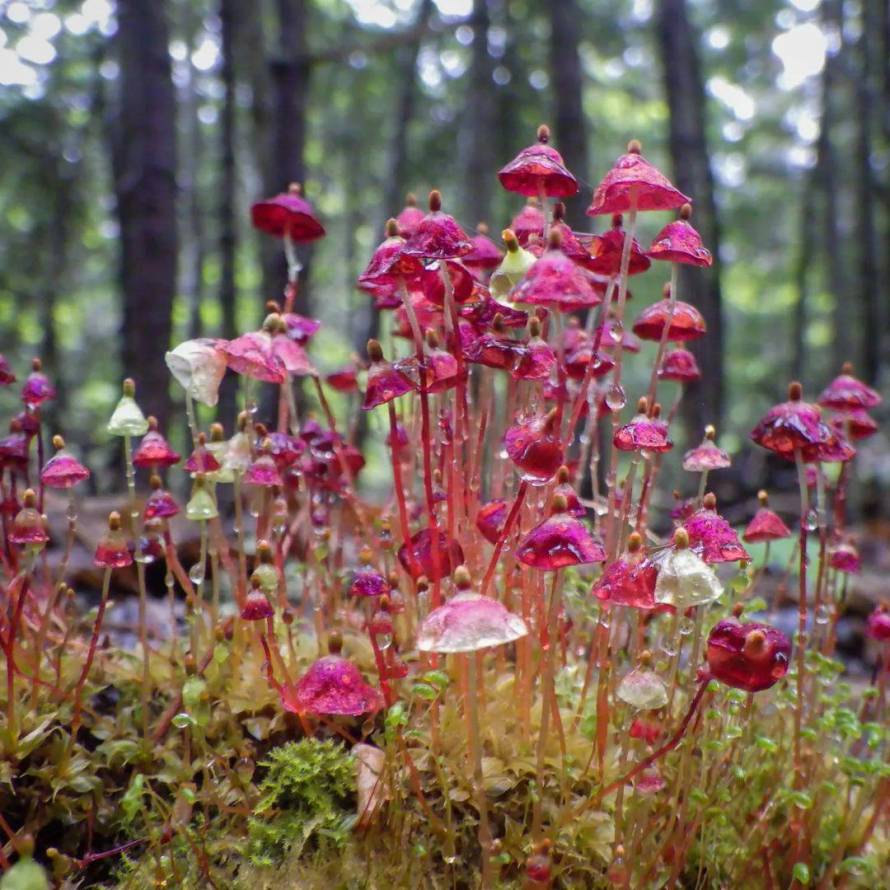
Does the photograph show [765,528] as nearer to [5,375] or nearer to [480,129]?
[5,375]

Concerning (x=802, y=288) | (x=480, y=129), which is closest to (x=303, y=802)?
(x=480, y=129)

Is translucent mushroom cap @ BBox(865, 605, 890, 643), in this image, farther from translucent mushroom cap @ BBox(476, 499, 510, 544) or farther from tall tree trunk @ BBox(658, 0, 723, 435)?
tall tree trunk @ BBox(658, 0, 723, 435)

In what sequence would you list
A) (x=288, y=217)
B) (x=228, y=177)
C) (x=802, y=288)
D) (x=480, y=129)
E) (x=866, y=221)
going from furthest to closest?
(x=802, y=288) → (x=866, y=221) → (x=480, y=129) → (x=228, y=177) → (x=288, y=217)

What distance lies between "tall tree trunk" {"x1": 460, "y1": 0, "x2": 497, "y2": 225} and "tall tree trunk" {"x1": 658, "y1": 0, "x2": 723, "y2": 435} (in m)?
1.78

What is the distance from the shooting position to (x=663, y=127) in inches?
506

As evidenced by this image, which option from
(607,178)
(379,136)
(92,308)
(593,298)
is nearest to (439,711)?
(593,298)

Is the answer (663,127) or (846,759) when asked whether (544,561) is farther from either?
(663,127)

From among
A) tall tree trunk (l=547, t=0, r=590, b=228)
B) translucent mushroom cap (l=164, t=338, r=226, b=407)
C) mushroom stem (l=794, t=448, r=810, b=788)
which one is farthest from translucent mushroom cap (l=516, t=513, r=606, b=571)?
tall tree trunk (l=547, t=0, r=590, b=228)

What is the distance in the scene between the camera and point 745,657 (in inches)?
56.8

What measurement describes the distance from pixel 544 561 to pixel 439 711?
780mm

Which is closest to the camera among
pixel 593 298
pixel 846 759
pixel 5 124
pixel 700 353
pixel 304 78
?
pixel 593 298

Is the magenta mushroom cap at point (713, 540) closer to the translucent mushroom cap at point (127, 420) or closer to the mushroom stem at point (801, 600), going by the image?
the mushroom stem at point (801, 600)

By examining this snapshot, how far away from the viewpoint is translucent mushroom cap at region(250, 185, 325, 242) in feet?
7.62

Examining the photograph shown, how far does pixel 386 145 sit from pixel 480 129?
431 centimetres
